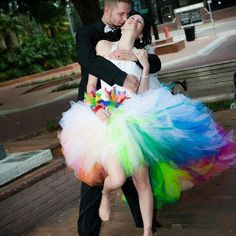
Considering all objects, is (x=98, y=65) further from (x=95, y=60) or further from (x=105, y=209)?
(x=105, y=209)

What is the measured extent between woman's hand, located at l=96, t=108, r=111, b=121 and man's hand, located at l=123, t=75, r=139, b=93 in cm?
21

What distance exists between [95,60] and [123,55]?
20cm

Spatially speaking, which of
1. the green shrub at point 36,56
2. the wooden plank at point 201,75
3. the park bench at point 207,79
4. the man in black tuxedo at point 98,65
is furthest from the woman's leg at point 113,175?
the green shrub at point 36,56

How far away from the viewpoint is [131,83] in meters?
2.71

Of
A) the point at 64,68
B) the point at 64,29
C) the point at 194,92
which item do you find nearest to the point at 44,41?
the point at 64,68

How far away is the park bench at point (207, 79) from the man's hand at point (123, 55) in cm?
611

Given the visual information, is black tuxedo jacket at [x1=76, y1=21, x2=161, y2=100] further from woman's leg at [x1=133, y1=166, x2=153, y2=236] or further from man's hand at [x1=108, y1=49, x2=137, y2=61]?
woman's leg at [x1=133, y1=166, x2=153, y2=236]

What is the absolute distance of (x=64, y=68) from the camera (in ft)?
84.0

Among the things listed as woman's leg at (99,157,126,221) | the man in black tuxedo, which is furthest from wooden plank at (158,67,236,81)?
woman's leg at (99,157,126,221)

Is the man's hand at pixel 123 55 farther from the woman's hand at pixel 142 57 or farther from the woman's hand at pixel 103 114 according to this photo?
the woman's hand at pixel 103 114

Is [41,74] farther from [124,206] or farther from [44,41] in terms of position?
[124,206]

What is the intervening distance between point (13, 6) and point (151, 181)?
41.4ft

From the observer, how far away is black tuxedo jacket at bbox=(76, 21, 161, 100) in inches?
106

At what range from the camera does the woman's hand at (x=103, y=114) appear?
105 inches
